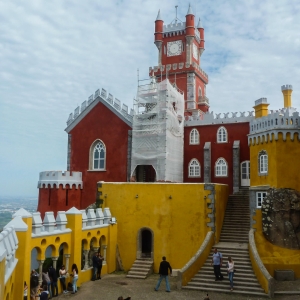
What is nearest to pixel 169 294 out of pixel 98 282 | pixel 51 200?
pixel 98 282

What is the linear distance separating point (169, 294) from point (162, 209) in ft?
18.5

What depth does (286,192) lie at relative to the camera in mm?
20094

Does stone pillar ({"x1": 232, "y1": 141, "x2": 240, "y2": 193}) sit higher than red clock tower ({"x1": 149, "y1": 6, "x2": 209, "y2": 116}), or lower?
lower

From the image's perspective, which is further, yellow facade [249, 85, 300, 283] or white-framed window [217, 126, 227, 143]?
white-framed window [217, 126, 227, 143]

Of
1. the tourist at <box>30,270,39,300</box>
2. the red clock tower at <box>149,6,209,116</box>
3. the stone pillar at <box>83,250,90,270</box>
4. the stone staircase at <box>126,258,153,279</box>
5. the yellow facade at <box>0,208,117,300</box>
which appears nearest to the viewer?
the yellow facade at <box>0,208,117,300</box>

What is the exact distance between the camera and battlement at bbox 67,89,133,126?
3044 centimetres

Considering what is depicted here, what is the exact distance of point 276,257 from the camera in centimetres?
1936

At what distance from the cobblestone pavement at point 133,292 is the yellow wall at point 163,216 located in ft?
7.70

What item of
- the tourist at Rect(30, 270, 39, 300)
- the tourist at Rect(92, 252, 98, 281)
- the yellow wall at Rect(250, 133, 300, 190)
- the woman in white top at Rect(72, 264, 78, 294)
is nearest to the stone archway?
the tourist at Rect(92, 252, 98, 281)

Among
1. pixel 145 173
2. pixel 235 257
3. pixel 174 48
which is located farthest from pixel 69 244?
pixel 174 48

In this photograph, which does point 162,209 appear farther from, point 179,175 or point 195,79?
point 195,79

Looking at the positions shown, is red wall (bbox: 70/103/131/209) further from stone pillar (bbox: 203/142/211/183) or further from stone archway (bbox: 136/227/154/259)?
stone archway (bbox: 136/227/154/259)

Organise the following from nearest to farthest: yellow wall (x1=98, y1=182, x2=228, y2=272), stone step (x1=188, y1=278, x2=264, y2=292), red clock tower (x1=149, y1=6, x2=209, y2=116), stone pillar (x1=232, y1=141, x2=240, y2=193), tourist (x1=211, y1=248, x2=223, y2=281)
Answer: stone step (x1=188, y1=278, x2=264, y2=292) < tourist (x1=211, y1=248, x2=223, y2=281) < yellow wall (x1=98, y1=182, x2=228, y2=272) < stone pillar (x1=232, y1=141, x2=240, y2=193) < red clock tower (x1=149, y1=6, x2=209, y2=116)

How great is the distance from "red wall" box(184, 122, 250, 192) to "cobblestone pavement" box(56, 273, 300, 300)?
12.8 metres
